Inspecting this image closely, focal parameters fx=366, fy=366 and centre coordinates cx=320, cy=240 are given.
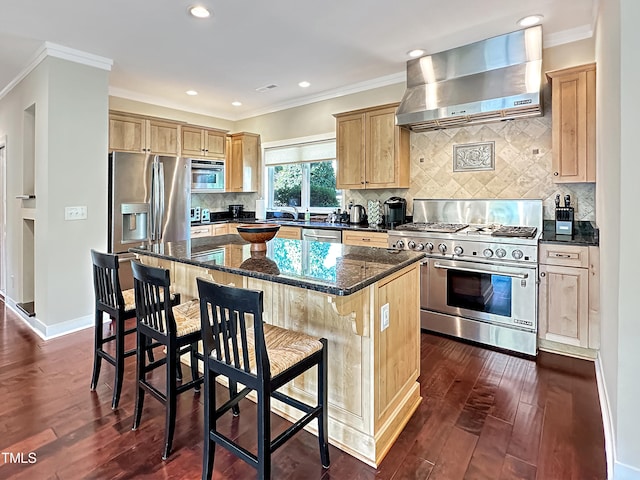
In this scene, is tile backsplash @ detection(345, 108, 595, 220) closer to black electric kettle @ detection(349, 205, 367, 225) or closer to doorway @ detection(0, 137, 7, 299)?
black electric kettle @ detection(349, 205, 367, 225)

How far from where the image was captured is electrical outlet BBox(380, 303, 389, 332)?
1.84 m

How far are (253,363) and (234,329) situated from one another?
0.18 metres

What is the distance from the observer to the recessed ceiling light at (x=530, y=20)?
298 cm

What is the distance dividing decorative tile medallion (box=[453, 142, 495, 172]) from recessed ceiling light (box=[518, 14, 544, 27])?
1.06m

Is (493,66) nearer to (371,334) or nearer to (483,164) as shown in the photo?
(483,164)

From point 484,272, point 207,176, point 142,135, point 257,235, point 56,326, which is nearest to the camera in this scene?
point 257,235

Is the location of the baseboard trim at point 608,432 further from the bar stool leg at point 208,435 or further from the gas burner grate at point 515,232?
the bar stool leg at point 208,435

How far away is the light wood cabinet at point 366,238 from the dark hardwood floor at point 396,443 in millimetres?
1409

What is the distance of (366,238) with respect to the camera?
13.3ft

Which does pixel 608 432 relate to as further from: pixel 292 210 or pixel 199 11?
pixel 292 210

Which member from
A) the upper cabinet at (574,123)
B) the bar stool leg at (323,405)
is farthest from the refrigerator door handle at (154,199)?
the upper cabinet at (574,123)

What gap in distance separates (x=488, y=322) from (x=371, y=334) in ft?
6.26

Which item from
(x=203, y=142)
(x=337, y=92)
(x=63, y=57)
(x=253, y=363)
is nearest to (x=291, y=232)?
(x=337, y=92)

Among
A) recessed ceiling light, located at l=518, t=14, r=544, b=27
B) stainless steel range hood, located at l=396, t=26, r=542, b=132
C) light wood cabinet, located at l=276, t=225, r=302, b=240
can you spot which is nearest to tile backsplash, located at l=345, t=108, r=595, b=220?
stainless steel range hood, located at l=396, t=26, r=542, b=132
